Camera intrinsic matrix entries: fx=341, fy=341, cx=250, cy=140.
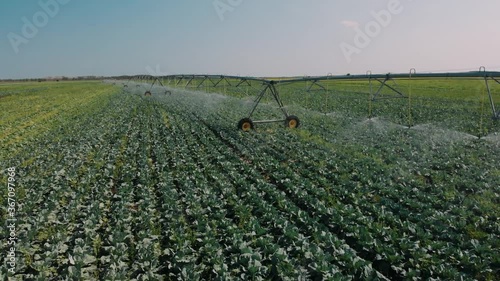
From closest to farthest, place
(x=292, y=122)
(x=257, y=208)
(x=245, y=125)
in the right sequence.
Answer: (x=257, y=208) < (x=245, y=125) < (x=292, y=122)

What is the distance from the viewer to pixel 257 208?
732cm

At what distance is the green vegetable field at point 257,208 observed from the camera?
5.18 m

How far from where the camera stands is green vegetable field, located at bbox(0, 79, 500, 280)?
518 cm

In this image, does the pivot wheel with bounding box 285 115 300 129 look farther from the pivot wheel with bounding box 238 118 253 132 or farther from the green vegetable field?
the green vegetable field

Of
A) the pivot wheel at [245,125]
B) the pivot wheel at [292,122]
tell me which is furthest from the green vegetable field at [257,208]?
the pivot wheel at [292,122]

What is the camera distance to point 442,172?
9430 mm

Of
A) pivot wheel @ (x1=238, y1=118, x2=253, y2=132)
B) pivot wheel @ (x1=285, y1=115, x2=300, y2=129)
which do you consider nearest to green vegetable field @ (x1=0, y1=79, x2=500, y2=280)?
pivot wheel @ (x1=238, y1=118, x2=253, y2=132)

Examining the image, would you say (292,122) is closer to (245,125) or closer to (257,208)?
(245,125)

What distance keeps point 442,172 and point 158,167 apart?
8.18 metres

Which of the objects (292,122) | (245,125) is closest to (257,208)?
(245,125)

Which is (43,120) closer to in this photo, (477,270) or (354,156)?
(354,156)

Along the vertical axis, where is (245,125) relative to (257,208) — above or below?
above

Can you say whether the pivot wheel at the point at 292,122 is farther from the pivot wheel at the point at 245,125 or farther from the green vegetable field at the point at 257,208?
the green vegetable field at the point at 257,208

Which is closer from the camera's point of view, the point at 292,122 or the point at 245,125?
the point at 245,125
